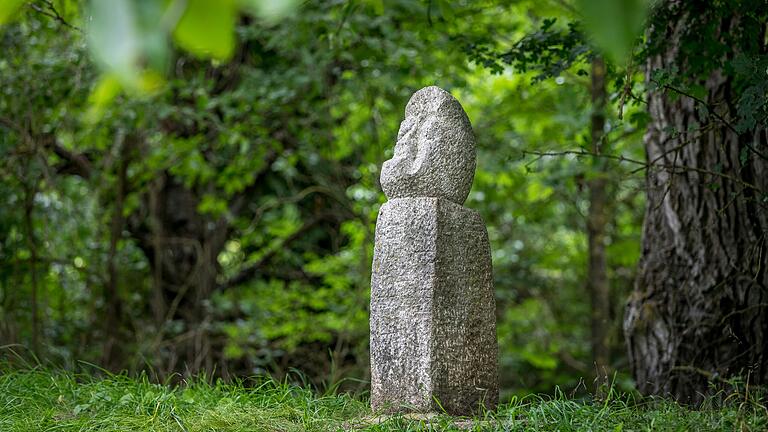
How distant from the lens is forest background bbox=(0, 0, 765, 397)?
7.93 m

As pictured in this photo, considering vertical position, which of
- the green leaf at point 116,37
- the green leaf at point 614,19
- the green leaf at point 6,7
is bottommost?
the green leaf at point 116,37

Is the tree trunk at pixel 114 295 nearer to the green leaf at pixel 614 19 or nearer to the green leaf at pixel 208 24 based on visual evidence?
the green leaf at pixel 208 24

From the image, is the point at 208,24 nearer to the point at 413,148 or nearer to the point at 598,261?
the point at 413,148

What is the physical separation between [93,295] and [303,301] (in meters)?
2.23

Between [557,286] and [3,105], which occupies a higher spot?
[3,105]

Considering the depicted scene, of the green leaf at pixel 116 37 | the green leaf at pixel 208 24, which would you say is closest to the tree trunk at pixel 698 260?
the green leaf at pixel 208 24

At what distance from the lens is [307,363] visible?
9.77 metres

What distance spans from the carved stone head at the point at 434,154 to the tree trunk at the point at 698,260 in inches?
56.6

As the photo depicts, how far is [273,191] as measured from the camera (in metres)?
10.7

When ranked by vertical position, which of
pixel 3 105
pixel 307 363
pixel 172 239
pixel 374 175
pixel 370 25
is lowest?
pixel 307 363

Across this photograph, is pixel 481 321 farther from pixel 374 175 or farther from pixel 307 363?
pixel 307 363

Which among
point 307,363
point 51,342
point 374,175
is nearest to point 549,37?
point 374,175

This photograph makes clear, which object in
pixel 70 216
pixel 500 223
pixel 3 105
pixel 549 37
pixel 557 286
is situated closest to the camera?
pixel 549 37

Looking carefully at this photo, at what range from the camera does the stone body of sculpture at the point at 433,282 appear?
4043 mm
